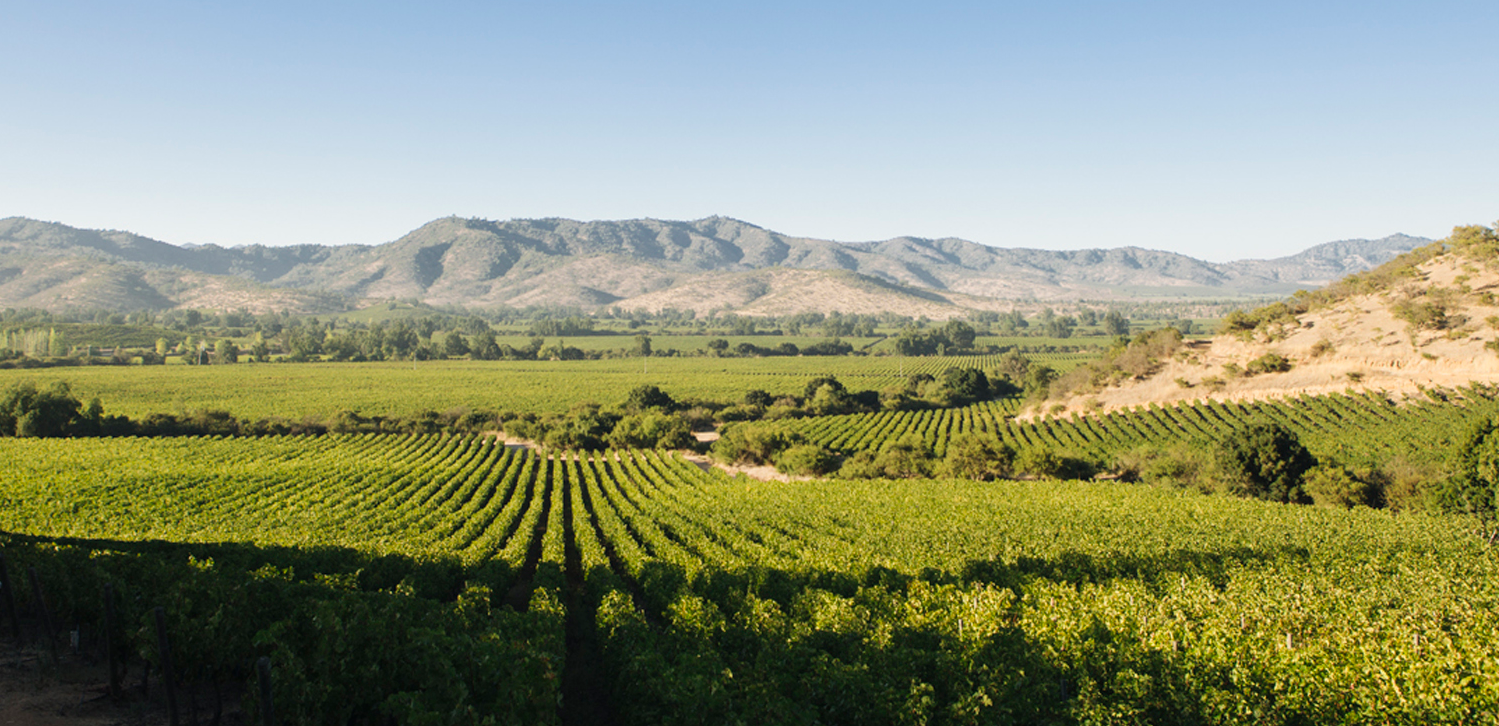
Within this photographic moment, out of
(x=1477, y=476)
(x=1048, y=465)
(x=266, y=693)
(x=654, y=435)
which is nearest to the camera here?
(x=266, y=693)

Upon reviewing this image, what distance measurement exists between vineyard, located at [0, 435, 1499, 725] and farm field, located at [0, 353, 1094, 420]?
2594 inches

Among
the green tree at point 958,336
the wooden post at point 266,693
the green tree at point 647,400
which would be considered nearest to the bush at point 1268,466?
the wooden post at point 266,693

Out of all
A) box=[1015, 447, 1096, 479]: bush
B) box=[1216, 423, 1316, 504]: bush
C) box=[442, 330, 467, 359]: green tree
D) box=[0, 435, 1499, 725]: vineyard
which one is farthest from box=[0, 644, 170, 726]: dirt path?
box=[442, 330, 467, 359]: green tree

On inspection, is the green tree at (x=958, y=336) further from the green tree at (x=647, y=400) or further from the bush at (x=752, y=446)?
the bush at (x=752, y=446)

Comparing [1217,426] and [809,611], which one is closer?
[809,611]

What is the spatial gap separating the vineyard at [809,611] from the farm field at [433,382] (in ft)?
216

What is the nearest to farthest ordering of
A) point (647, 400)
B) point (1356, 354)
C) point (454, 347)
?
point (1356, 354) < point (647, 400) < point (454, 347)

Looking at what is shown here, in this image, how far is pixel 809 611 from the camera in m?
16.7

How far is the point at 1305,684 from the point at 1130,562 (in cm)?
1045

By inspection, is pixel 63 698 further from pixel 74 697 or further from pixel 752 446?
pixel 752 446

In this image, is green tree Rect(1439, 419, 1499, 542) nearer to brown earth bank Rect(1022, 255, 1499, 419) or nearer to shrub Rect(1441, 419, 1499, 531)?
shrub Rect(1441, 419, 1499, 531)

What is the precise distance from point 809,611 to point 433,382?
117586 mm

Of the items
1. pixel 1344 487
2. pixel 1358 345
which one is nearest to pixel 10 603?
pixel 1344 487

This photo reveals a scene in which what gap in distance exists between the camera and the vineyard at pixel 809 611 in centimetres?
1131
